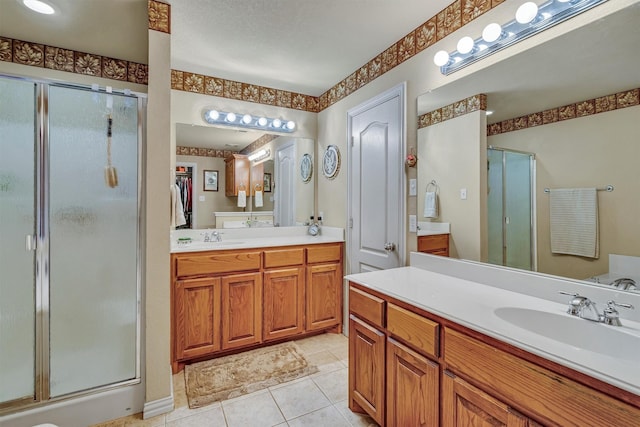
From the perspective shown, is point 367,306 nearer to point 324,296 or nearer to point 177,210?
point 324,296

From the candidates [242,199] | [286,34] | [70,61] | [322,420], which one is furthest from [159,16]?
[322,420]

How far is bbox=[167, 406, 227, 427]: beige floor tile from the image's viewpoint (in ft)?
5.40

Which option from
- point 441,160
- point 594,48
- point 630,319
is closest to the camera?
point 630,319

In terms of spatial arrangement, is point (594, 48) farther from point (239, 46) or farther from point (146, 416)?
point (146, 416)

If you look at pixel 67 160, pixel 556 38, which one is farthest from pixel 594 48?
pixel 67 160

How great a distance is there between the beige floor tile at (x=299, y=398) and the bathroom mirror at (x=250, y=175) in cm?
158

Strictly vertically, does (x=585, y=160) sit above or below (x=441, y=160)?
below

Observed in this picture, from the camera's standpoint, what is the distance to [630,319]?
1068 millimetres

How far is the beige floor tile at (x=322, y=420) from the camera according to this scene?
64.6 inches

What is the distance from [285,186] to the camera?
10.4ft

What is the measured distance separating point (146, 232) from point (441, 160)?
1.91 meters

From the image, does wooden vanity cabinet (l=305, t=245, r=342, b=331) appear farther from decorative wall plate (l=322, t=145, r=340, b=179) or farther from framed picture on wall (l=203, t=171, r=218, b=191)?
framed picture on wall (l=203, t=171, r=218, b=191)

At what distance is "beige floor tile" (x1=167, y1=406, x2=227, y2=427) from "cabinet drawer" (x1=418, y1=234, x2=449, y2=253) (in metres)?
→ 1.66

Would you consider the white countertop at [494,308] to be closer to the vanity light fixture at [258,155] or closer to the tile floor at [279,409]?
the tile floor at [279,409]
